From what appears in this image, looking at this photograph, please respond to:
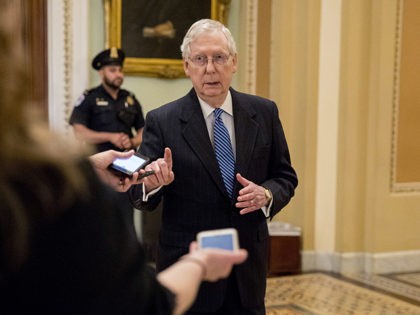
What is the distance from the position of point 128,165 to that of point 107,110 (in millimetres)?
3700

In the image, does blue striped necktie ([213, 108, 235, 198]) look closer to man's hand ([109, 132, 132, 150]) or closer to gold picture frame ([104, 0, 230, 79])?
man's hand ([109, 132, 132, 150])

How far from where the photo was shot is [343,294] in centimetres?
A: 553

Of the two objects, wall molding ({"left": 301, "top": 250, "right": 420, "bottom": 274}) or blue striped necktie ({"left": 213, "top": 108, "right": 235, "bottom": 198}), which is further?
wall molding ({"left": 301, "top": 250, "right": 420, "bottom": 274})

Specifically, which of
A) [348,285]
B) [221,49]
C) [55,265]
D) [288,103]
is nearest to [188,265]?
[55,265]

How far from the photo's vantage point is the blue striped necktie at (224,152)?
2633 mm

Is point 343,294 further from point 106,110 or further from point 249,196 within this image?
point 249,196

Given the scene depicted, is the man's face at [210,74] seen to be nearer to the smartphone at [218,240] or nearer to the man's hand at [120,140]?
the smartphone at [218,240]

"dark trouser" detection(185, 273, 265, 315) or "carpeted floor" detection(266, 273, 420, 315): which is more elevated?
"dark trouser" detection(185, 273, 265, 315)

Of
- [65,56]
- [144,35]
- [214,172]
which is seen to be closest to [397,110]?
[144,35]

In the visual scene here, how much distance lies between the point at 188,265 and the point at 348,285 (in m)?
4.60

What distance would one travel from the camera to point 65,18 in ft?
20.8

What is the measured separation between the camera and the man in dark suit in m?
2.55

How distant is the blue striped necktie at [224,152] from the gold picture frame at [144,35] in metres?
4.01

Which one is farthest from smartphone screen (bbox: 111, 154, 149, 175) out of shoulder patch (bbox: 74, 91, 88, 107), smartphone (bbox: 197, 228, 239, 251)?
shoulder patch (bbox: 74, 91, 88, 107)
